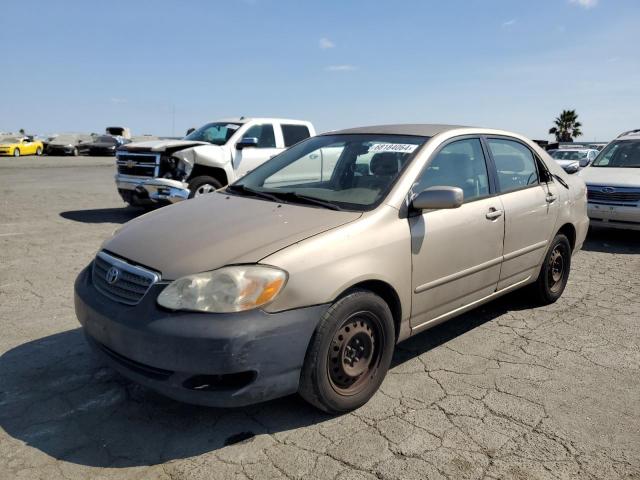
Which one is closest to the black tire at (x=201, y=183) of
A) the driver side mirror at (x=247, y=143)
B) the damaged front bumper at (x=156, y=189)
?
the damaged front bumper at (x=156, y=189)

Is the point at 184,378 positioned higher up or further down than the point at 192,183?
further down

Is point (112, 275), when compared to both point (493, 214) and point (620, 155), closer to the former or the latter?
point (493, 214)

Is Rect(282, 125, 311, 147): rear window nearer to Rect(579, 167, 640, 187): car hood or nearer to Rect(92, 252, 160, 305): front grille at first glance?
Rect(579, 167, 640, 187): car hood

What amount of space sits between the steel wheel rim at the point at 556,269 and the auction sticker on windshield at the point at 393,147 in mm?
2043

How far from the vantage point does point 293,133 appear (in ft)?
33.0

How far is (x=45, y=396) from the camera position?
118 inches

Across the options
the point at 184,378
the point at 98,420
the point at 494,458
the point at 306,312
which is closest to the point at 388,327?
the point at 306,312

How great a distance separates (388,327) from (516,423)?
0.88m

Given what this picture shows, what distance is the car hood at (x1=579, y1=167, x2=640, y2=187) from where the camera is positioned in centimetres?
785

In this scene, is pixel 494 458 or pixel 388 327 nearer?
pixel 494 458

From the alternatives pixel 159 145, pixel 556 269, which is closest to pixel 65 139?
pixel 159 145

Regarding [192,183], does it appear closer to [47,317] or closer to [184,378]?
[47,317]

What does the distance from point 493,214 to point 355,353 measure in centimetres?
163

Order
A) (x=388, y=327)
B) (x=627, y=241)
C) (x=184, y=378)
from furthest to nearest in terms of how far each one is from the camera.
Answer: (x=627, y=241)
(x=388, y=327)
(x=184, y=378)
